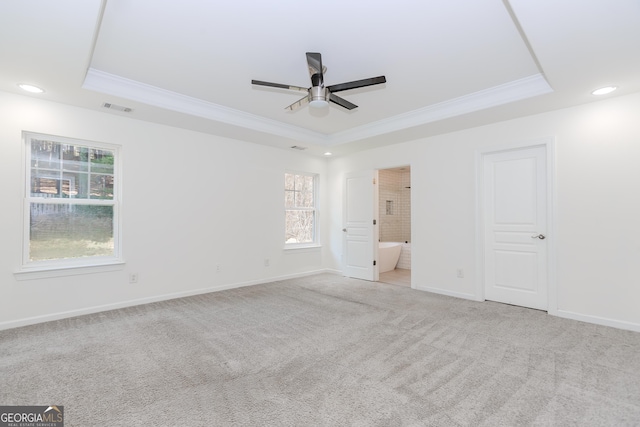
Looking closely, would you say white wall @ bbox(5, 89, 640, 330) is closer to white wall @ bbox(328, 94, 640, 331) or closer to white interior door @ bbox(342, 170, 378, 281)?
white wall @ bbox(328, 94, 640, 331)

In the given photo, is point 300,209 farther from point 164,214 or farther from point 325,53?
point 325,53

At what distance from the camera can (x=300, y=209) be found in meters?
6.12

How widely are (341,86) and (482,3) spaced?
1.19 meters

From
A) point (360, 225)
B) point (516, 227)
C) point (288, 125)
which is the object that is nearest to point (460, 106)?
point (516, 227)

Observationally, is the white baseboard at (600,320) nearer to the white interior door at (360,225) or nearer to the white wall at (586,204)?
the white wall at (586,204)

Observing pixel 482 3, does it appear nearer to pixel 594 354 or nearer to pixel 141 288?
pixel 594 354

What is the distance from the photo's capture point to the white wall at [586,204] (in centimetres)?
321

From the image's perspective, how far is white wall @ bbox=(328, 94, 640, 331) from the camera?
10.5ft

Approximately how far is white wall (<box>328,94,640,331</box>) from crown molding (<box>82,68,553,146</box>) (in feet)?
2.26

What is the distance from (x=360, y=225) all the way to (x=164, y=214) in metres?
3.36

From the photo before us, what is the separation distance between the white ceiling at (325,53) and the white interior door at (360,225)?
1.85 metres

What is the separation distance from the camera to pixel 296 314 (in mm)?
3674

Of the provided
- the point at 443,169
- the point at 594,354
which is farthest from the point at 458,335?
the point at 443,169

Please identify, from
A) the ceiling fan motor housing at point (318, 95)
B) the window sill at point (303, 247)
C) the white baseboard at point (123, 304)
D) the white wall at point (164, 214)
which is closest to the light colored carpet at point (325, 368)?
the white baseboard at point (123, 304)
